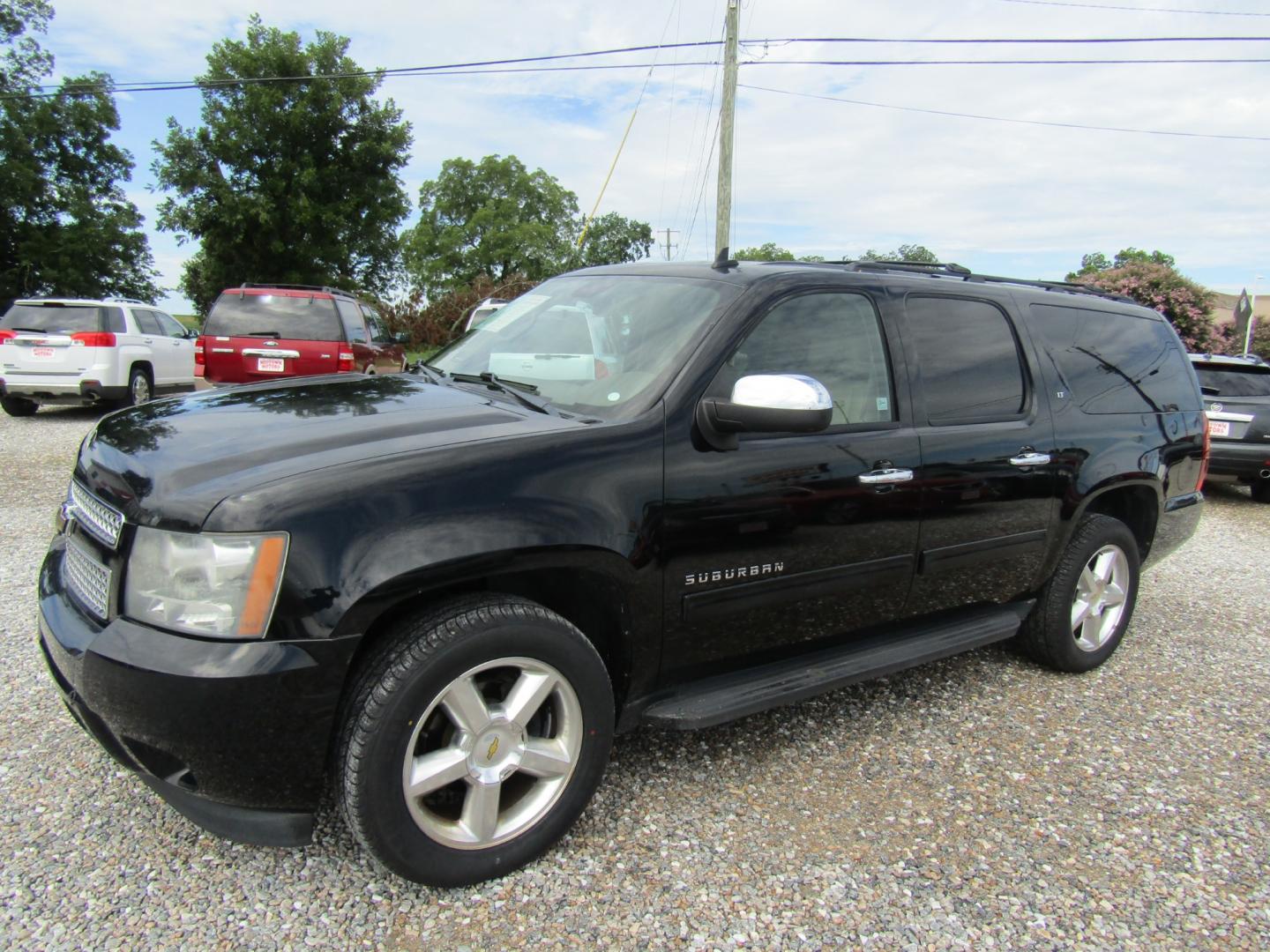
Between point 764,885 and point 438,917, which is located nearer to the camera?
point 438,917

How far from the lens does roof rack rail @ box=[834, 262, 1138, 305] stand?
11.1ft

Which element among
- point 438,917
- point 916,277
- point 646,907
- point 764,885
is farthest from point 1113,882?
point 916,277

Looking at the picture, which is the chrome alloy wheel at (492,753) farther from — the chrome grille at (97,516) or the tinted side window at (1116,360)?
the tinted side window at (1116,360)

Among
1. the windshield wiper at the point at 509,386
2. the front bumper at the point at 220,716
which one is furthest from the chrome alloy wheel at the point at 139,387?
the front bumper at the point at 220,716

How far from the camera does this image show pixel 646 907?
88.6 inches

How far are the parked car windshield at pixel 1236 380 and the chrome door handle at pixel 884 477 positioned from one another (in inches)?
298

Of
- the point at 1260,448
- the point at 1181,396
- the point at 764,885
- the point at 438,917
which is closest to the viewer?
the point at 438,917

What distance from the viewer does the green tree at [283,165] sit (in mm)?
30125

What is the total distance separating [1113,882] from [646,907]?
1.37 metres

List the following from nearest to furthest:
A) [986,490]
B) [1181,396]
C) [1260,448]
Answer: [986,490], [1181,396], [1260,448]

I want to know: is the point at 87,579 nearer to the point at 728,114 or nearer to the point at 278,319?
the point at 278,319

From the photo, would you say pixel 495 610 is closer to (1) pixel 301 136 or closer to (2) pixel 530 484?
(2) pixel 530 484

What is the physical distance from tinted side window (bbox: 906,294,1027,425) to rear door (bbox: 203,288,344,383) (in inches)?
325

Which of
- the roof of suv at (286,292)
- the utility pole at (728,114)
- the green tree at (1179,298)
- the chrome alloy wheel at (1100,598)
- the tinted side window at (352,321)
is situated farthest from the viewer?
the green tree at (1179,298)
